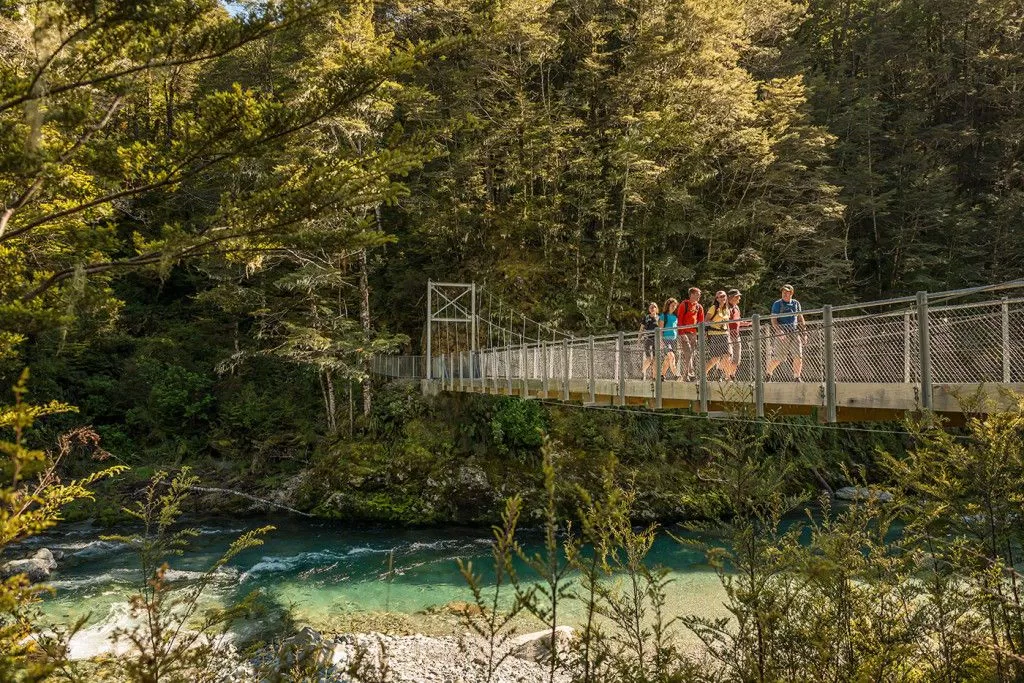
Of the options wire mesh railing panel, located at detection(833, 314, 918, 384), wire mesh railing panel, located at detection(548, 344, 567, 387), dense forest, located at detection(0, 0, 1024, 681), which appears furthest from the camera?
dense forest, located at detection(0, 0, 1024, 681)

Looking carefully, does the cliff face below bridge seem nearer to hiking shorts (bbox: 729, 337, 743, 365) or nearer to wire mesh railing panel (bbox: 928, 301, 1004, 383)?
hiking shorts (bbox: 729, 337, 743, 365)

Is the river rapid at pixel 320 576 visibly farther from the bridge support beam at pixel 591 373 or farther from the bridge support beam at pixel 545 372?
the bridge support beam at pixel 545 372

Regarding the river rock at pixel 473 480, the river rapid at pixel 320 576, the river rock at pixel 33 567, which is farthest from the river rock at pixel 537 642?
the river rock at pixel 33 567

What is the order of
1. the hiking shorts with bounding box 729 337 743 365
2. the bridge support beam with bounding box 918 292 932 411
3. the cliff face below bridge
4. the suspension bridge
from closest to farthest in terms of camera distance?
the suspension bridge, the bridge support beam with bounding box 918 292 932 411, the hiking shorts with bounding box 729 337 743 365, the cliff face below bridge

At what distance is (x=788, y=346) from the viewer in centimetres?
504

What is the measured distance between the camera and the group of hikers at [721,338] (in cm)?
504

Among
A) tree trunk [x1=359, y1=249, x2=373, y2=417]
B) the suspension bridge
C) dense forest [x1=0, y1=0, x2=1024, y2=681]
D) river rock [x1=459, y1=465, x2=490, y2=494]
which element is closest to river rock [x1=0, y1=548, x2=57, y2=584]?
dense forest [x1=0, y1=0, x2=1024, y2=681]

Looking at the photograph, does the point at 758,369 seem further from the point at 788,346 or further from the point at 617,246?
the point at 617,246

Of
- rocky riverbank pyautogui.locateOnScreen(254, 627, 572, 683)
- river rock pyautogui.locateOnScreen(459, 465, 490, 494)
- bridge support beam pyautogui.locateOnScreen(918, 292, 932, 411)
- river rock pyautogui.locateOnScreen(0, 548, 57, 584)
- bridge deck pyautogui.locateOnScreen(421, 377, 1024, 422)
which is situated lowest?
rocky riverbank pyautogui.locateOnScreen(254, 627, 572, 683)

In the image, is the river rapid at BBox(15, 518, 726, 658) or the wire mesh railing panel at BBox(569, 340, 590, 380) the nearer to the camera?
the river rapid at BBox(15, 518, 726, 658)

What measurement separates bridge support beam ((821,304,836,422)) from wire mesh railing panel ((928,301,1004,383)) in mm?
675

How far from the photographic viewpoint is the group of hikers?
5.04m

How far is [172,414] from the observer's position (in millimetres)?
15109

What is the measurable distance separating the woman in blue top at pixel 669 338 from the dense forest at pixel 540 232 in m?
5.00
